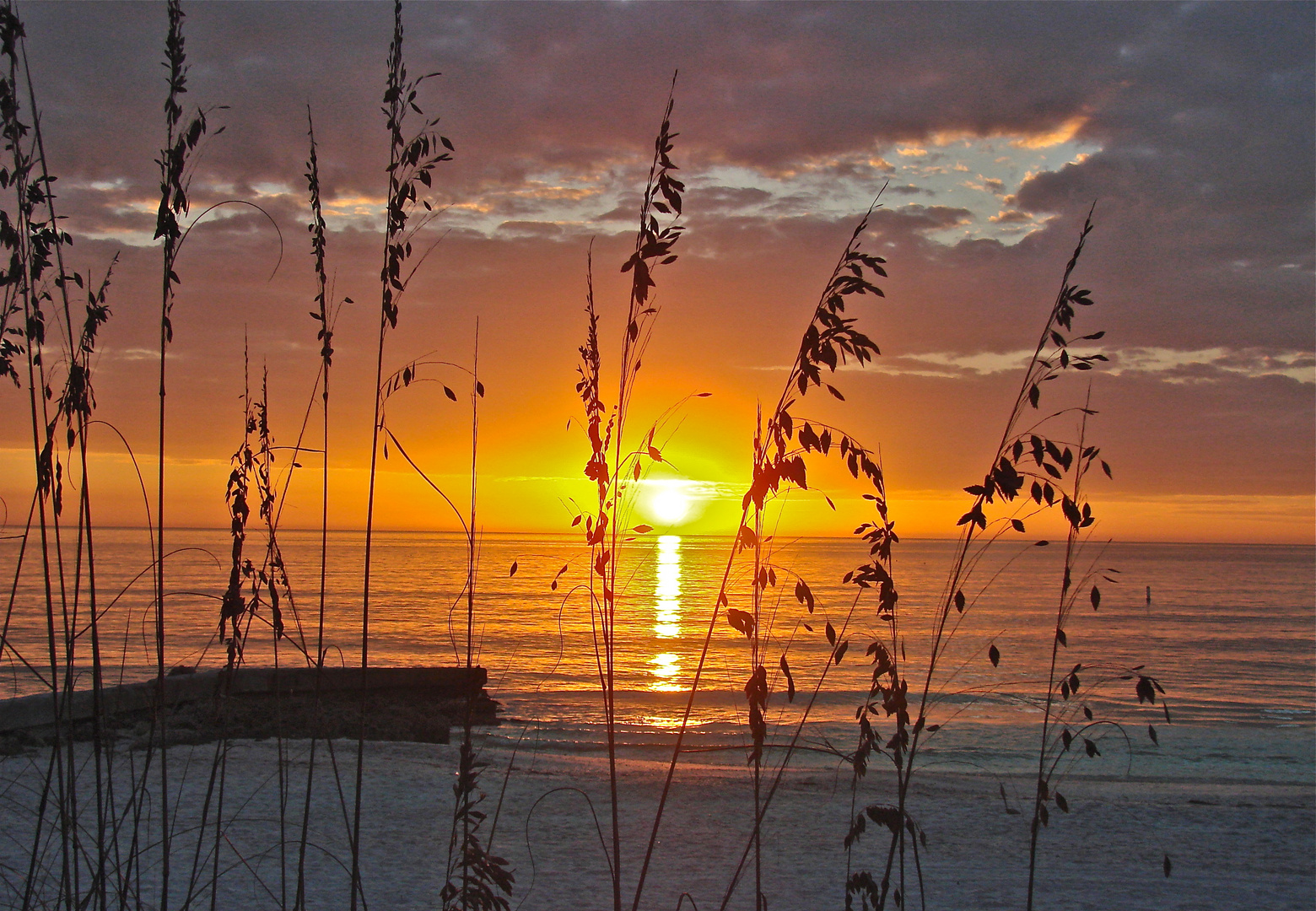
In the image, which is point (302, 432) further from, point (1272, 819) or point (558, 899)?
point (1272, 819)

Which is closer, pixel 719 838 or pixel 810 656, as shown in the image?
pixel 719 838

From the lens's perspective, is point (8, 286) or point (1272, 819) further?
point (1272, 819)

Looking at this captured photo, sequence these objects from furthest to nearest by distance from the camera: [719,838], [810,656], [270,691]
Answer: [810,656], [270,691], [719,838]

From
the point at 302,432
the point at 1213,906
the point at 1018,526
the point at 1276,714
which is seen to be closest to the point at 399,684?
the point at 1213,906

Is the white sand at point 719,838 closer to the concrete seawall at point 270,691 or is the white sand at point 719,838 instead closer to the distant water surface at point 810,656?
the distant water surface at point 810,656

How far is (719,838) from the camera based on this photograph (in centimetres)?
722

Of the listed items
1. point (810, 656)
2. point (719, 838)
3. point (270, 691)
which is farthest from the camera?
point (810, 656)

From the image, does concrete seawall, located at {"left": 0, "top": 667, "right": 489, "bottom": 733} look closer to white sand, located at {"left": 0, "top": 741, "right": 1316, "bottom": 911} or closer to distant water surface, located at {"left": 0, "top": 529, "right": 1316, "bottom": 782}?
distant water surface, located at {"left": 0, "top": 529, "right": 1316, "bottom": 782}

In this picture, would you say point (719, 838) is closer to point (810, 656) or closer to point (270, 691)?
point (270, 691)

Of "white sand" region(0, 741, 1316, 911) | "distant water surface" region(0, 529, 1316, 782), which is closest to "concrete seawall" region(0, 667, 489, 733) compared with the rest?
"distant water surface" region(0, 529, 1316, 782)

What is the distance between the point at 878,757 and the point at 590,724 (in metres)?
4.81

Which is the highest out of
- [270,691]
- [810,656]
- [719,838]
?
[719,838]

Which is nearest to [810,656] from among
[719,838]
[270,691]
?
[270,691]

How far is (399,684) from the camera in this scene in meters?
14.8
